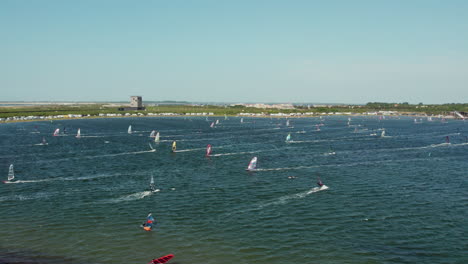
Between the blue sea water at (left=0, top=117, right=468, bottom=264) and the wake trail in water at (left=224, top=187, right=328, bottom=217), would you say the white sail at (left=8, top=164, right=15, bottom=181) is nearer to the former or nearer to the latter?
the blue sea water at (left=0, top=117, right=468, bottom=264)

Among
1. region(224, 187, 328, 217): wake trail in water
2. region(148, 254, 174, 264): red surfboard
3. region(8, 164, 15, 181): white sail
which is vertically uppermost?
region(8, 164, 15, 181): white sail

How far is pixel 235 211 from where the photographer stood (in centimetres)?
4884

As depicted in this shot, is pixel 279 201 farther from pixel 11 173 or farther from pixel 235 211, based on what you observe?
pixel 11 173

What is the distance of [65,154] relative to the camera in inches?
3967

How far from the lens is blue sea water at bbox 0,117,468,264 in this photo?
1446 inches

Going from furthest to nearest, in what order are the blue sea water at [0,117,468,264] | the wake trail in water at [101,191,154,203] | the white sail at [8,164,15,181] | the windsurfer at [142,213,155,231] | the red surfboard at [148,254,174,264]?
the white sail at [8,164,15,181] → the wake trail in water at [101,191,154,203] → the windsurfer at [142,213,155,231] → the blue sea water at [0,117,468,264] → the red surfboard at [148,254,174,264]

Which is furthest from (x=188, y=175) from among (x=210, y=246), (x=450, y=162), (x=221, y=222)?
(x=450, y=162)

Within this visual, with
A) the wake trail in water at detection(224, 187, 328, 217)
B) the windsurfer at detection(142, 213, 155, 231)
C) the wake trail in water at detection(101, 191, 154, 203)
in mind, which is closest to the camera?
the windsurfer at detection(142, 213, 155, 231)

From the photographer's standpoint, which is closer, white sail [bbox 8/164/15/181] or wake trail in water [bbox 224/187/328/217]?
wake trail in water [bbox 224/187/328/217]

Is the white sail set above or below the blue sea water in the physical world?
above

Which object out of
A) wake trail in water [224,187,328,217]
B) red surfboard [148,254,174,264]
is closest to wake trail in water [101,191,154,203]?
wake trail in water [224,187,328,217]

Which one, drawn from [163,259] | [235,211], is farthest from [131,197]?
[163,259]

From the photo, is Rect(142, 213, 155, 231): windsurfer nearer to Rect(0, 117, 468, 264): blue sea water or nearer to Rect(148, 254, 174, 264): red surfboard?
Rect(0, 117, 468, 264): blue sea water

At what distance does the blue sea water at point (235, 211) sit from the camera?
36719mm
